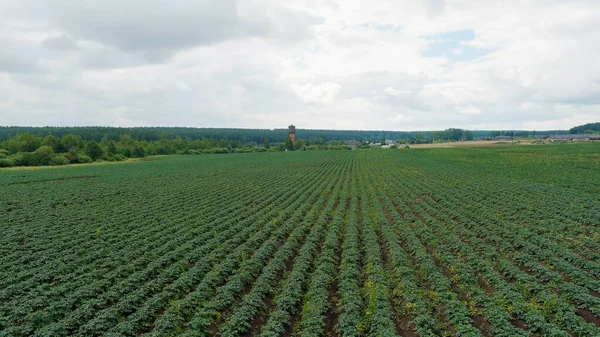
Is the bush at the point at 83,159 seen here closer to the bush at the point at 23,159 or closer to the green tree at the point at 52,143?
the bush at the point at 23,159

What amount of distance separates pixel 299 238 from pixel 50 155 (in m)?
90.0

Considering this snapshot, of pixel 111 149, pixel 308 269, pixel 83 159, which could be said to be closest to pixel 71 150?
pixel 83 159

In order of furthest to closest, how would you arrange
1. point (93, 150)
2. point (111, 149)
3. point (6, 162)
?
point (111, 149) → point (93, 150) → point (6, 162)

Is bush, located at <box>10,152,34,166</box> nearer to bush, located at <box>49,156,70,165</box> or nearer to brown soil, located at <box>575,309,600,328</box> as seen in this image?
bush, located at <box>49,156,70,165</box>

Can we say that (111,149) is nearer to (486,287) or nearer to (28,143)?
(28,143)

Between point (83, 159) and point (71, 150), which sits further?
point (71, 150)

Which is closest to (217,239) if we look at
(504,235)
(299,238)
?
(299,238)

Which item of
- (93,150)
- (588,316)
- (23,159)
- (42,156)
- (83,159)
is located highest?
(93,150)

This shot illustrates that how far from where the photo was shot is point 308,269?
14227 mm

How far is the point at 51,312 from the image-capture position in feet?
34.3

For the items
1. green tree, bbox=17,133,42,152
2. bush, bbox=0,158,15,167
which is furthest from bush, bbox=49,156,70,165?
green tree, bbox=17,133,42,152

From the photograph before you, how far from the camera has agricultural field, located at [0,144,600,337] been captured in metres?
9.88

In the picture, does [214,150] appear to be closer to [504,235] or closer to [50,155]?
[50,155]

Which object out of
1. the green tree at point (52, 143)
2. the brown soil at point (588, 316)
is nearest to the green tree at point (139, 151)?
the green tree at point (52, 143)
